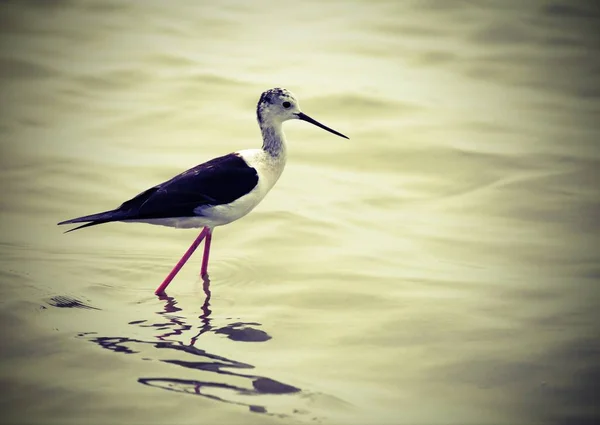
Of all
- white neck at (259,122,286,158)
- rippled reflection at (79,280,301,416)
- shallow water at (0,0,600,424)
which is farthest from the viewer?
white neck at (259,122,286,158)

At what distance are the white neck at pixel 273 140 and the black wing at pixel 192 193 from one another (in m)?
0.30

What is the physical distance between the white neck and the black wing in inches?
11.7

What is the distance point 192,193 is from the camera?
5.82 metres

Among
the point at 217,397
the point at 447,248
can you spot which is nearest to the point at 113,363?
the point at 217,397

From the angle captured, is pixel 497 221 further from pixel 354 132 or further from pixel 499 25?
pixel 499 25

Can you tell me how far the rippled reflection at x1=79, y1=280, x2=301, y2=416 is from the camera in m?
4.38

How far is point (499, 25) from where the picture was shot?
1097cm

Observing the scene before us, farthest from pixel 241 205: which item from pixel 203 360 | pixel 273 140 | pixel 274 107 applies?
pixel 203 360

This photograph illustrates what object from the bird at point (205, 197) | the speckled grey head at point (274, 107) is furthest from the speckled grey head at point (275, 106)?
the bird at point (205, 197)

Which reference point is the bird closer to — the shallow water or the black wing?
the black wing

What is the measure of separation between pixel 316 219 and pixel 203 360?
96.8 inches

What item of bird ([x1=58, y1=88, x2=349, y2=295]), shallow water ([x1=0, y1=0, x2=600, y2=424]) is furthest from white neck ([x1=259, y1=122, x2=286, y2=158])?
shallow water ([x1=0, y1=0, x2=600, y2=424])

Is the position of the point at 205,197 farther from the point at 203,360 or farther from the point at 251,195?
the point at 203,360

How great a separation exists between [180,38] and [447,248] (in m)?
5.64
